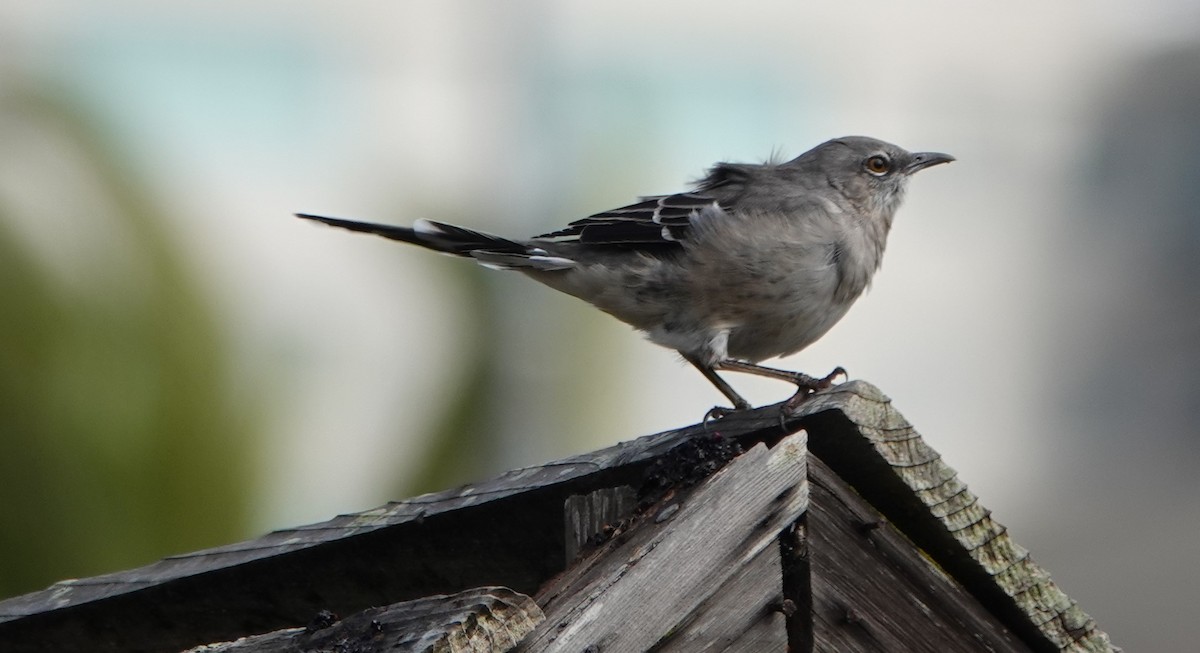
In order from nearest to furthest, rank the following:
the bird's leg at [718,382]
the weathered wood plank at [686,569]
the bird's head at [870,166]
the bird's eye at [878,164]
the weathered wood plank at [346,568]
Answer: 1. the weathered wood plank at [686,569]
2. the weathered wood plank at [346,568]
3. the bird's leg at [718,382]
4. the bird's head at [870,166]
5. the bird's eye at [878,164]

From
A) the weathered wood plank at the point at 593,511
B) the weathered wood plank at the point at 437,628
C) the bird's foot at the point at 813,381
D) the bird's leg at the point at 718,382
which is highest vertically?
the bird's leg at the point at 718,382

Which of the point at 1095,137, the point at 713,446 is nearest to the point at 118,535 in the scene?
the point at 713,446

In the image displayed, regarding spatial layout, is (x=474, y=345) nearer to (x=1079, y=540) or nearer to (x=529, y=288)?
(x=529, y=288)

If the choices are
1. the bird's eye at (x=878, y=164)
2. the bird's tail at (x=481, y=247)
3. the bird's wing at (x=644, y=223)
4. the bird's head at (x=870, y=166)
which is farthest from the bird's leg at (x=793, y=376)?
the bird's eye at (x=878, y=164)

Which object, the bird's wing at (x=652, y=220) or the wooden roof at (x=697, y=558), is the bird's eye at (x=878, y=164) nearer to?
the bird's wing at (x=652, y=220)

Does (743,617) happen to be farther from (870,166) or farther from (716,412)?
(870,166)
